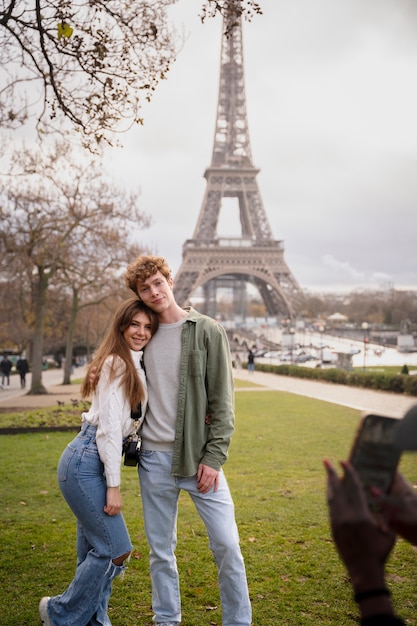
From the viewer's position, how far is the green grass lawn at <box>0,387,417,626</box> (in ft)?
12.3

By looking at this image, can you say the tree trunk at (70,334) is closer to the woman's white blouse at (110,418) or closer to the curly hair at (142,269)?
the curly hair at (142,269)

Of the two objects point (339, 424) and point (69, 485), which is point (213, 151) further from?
point (69, 485)

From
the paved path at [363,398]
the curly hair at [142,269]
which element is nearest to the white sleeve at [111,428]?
the curly hair at [142,269]

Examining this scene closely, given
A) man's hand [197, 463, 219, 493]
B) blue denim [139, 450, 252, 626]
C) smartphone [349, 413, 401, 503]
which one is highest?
smartphone [349, 413, 401, 503]

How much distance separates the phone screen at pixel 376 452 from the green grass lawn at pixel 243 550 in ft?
8.88

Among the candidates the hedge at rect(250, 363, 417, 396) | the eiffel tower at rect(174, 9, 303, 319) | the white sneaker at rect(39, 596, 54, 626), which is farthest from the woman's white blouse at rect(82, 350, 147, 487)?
the eiffel tower at rect(174, 9, 303, 319)

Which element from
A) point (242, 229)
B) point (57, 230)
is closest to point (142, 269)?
point (57, 230)

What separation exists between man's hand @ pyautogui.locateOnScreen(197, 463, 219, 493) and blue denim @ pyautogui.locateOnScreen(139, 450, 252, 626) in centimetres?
6

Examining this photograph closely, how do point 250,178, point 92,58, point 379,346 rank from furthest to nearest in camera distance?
point 250,178 → point 379,346 → point 92,58

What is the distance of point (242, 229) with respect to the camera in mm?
66562

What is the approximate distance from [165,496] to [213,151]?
63.6 metres

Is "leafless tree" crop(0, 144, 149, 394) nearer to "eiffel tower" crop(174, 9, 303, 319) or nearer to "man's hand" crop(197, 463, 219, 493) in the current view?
"man's hand" crop(197, 463, 219, 493)

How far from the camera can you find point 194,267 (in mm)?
58781

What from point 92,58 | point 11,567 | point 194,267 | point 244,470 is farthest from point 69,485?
point 194,267
